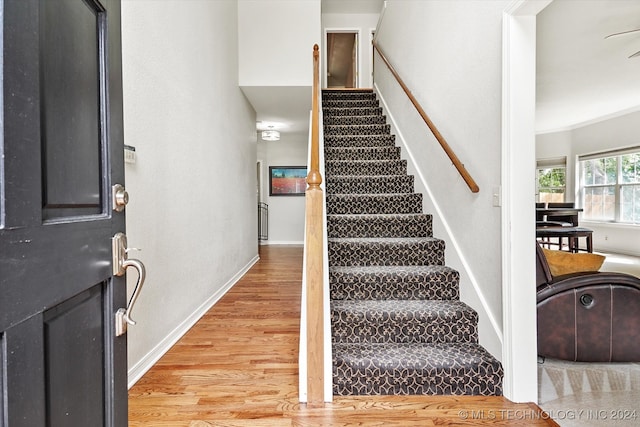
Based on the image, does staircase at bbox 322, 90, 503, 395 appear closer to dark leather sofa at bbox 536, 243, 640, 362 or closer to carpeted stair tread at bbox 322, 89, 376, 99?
dark leather sofa at bbox 536, 243, 640, 362

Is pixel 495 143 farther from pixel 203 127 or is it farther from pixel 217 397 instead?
pixel 203 127

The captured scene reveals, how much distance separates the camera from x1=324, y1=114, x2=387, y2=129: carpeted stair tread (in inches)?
175

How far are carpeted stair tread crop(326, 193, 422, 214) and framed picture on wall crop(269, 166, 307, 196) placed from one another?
4.86 metres

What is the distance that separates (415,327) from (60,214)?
190cm

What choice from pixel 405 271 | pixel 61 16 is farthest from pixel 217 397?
pixel 61 16

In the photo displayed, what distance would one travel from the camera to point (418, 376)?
176 cm

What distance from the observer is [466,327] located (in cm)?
202

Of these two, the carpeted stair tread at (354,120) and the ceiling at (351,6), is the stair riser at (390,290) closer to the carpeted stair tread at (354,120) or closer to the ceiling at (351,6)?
the carpeted stair tread at (354,120)

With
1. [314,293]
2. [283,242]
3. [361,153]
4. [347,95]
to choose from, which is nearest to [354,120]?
[361,153]

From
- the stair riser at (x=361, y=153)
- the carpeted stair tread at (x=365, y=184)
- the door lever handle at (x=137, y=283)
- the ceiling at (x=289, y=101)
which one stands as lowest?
the door lever handle at (x=137, y=283)

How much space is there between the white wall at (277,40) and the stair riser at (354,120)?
573 mm

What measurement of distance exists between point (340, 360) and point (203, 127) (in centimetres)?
239

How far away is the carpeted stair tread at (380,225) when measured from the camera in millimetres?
2820

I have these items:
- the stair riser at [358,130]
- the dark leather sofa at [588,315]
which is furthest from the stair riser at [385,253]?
the stair riser at [358,130]
